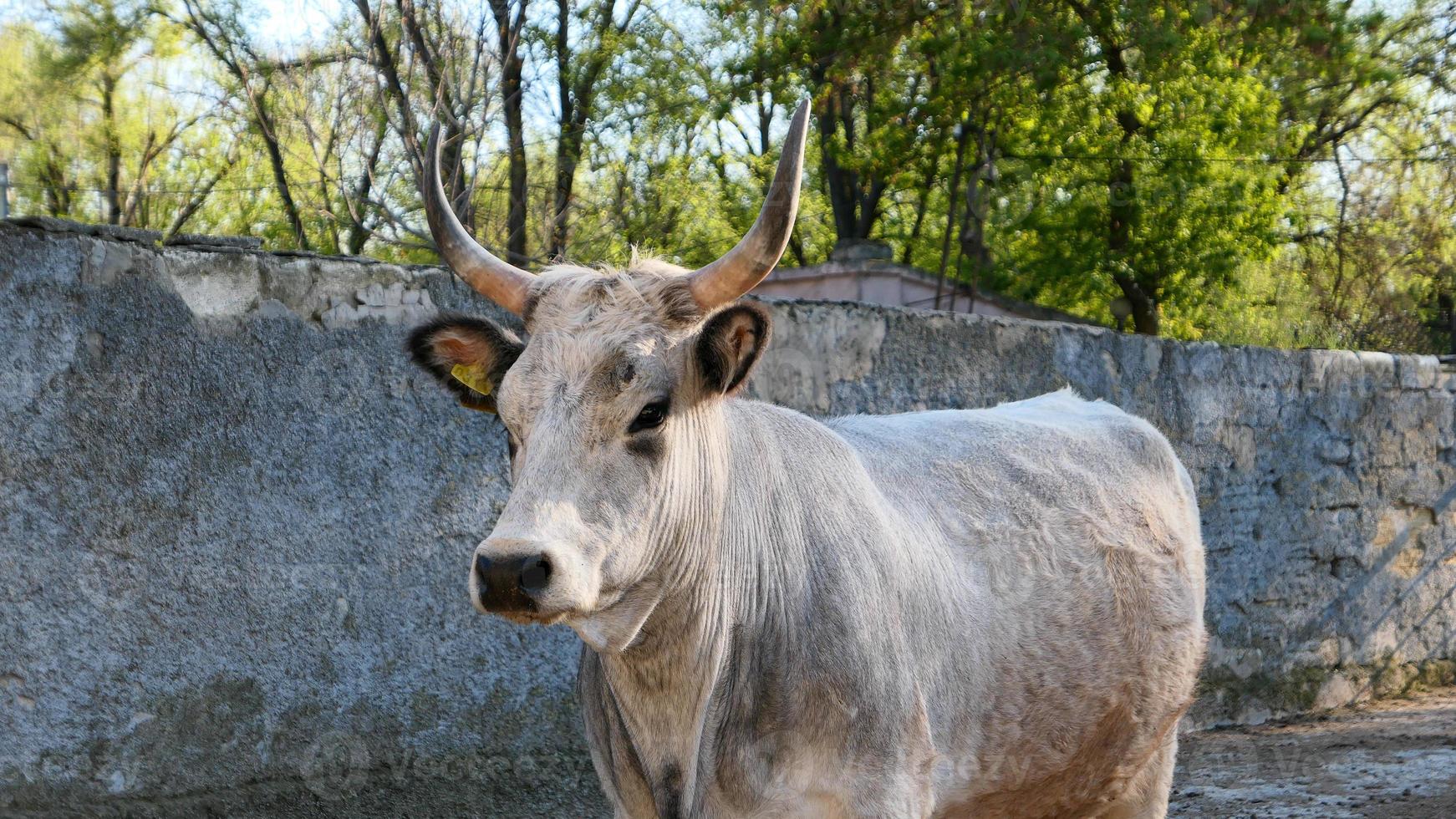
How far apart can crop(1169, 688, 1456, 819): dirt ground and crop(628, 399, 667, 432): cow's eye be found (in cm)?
378

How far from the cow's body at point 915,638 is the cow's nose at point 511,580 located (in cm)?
61

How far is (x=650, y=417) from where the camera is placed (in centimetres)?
276

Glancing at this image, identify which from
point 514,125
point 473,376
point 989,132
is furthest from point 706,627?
point 989,132

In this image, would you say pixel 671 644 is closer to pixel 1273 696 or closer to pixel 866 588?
pixel 866 588

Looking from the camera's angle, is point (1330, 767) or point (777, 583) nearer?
point (777, 583)

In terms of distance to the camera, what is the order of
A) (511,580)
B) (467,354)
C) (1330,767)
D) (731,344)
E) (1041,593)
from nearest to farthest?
1. (511,580)
2. (731,344)
3. (467,354)
4. (1041,593)
5. (1330,767)

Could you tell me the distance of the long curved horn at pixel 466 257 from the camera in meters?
3.04

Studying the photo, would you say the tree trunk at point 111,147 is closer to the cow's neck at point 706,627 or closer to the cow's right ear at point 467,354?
the cow's right ear at point 467,354

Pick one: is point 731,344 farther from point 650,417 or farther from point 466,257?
point 466,257

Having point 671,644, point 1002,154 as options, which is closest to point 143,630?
point 671,644

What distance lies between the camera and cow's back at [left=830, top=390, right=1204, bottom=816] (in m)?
3.35

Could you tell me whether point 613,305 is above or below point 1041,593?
above

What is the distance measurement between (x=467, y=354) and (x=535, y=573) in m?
0.94

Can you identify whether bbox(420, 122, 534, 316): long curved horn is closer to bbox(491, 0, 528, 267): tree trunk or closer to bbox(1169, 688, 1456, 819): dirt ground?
bbox(1169, 688, 1456, 819): dirt ground
